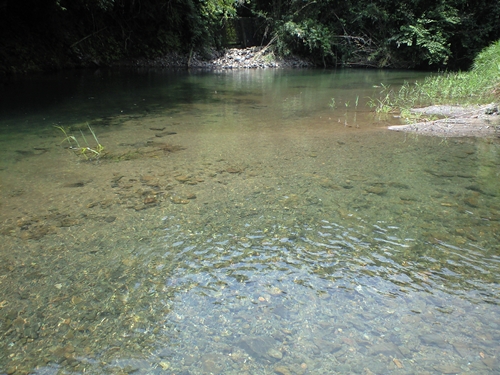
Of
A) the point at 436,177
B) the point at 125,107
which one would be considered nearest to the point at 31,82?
the point at 125,107

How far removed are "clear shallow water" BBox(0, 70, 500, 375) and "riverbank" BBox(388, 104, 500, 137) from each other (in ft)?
2.36

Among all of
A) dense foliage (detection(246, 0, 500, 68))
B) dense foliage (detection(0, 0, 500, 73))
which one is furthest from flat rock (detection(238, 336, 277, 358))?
dense foliage (detection(246, 0, 500, 68))

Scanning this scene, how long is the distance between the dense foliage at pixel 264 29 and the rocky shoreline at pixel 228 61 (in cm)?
41

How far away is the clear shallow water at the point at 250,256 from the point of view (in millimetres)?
1881

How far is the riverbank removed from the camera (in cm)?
613

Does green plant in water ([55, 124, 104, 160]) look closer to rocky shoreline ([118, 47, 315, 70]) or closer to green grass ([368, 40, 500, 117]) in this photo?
green grass ([368, 40, 500, 117])

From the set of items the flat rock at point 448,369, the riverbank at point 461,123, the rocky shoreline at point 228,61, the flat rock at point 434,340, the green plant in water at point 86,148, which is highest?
the rocky shoreline at point 228,61

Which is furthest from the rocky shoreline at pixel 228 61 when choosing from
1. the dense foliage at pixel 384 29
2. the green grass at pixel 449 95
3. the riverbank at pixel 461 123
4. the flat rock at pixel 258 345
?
the flat rock at pixel 258 345

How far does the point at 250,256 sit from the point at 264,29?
71.2 feet

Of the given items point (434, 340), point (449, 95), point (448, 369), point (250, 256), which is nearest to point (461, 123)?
point (449, 95)

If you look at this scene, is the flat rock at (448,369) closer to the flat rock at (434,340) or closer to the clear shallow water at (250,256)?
the clear shallow water at (250,256)

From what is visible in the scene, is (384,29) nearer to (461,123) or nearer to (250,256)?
(461,123)

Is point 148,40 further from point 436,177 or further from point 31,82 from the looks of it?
point 436,177

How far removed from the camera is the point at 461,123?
6566 millimetres
